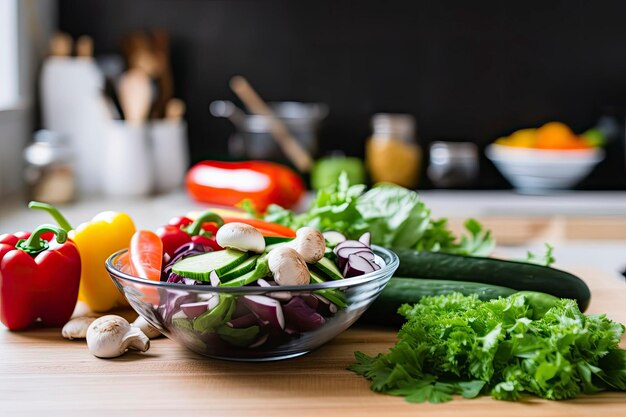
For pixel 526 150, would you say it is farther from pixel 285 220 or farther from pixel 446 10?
pixel 285 220

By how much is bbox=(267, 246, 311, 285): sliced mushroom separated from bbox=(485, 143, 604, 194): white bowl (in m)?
2.04

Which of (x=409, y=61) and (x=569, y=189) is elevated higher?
(x=409, y=61)

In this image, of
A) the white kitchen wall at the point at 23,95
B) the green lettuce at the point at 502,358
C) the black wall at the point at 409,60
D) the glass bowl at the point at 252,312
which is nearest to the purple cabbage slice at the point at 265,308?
the glass bowl at the point at 252,312

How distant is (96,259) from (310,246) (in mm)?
427

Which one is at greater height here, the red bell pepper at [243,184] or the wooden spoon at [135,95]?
the wooden spoon at [135,95]

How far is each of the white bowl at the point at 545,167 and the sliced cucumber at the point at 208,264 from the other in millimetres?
Answer: 2013

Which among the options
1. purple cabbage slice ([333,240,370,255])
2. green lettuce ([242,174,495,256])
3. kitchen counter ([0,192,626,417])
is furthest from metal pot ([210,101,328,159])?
purple cabbage slice ([333,240,370,255])

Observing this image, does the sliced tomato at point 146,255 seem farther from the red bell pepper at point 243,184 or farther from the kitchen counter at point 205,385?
the red bell pepper at point 243,184

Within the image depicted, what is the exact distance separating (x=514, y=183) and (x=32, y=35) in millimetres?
1803

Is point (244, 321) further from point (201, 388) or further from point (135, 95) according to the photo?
point (135, 95)

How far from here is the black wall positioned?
3229 mm

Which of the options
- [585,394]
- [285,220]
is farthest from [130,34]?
[585,394]

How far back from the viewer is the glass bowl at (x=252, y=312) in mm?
937

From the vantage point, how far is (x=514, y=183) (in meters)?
2.98
